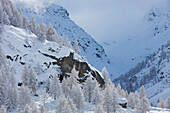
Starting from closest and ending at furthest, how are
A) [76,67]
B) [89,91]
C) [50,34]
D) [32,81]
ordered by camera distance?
[32,81] → [89,91] → [76,67] → [50,34]

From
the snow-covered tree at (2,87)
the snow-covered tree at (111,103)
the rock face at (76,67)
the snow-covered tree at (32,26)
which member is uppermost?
the snow-covered tree at (32,26)

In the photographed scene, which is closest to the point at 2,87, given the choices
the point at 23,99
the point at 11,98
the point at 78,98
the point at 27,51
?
the point at 11,98

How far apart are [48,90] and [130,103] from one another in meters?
30.8

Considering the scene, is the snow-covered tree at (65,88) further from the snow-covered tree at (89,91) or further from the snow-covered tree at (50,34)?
the snow-covered tree at (50,34)

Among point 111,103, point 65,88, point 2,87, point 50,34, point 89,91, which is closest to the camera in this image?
point 2,87

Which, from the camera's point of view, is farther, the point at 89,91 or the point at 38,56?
the point at 38,56

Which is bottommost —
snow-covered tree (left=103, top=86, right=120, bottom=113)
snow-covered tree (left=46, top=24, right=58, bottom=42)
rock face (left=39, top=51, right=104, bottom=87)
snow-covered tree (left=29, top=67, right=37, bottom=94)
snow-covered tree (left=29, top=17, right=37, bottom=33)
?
snow-covered tree (left=103, top=86, right=120, bottom=113)

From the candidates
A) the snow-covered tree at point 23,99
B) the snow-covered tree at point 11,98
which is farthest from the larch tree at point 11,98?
the snow-covered tree at point 23,99

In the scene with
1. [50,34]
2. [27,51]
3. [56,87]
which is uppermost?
[50,34]

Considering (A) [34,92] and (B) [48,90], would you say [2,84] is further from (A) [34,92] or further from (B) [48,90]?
(B) [48,90]

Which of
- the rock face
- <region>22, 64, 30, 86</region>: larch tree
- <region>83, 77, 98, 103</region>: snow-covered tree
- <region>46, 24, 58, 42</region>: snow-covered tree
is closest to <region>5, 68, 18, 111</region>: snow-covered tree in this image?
<region>22, 64, 30, 86</region>: larch tree

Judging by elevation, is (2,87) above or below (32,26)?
below

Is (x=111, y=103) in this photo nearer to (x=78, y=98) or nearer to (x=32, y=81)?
(x=78, y=98)

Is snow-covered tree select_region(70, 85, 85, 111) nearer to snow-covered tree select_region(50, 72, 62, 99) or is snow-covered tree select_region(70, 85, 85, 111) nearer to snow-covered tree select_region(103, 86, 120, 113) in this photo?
snow-covered tree select_region(50, 72, 62, 99)
